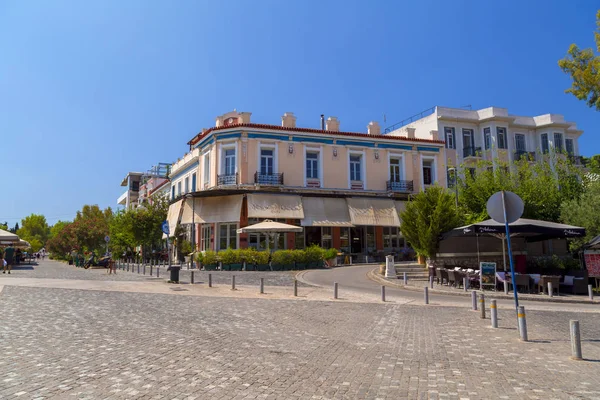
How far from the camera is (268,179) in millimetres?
31484

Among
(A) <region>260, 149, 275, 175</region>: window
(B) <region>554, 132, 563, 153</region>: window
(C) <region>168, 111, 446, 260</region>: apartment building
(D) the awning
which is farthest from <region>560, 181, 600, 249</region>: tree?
(B) <region>554, 132, 563, 153</region>: window

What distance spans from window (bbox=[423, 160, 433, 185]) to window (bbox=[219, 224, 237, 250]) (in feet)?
53.2

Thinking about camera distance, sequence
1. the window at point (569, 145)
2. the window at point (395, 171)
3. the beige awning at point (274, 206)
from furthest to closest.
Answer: the window at point (569, 145) < the window at point (395, 171) < the beige awning at point (274, 206)

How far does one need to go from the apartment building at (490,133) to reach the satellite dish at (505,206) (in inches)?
1107

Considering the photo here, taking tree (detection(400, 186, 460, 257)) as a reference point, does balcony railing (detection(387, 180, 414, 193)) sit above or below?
above

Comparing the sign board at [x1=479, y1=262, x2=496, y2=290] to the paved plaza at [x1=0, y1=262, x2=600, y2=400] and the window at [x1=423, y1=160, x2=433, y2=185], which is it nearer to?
the paved plaza at [x1=0, y1=262, x2=600, y2=400]

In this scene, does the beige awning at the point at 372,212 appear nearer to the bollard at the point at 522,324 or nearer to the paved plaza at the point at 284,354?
the paved plaza at the point at 284,354

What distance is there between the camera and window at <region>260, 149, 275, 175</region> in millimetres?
31953

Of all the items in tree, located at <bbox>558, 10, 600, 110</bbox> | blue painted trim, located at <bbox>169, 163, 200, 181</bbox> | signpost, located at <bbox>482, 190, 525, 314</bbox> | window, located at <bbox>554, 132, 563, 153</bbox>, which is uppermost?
window, located at <bbox>554, 132, 563, 153</bbox>

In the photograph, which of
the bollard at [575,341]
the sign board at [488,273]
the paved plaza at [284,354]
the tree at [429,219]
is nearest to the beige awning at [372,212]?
the tree at [429,219]

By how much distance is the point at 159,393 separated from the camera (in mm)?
4836

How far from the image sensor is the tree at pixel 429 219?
20.6 meters

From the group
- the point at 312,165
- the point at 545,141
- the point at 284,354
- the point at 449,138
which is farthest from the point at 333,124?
the point at 284,354

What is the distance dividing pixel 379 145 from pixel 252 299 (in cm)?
2363
